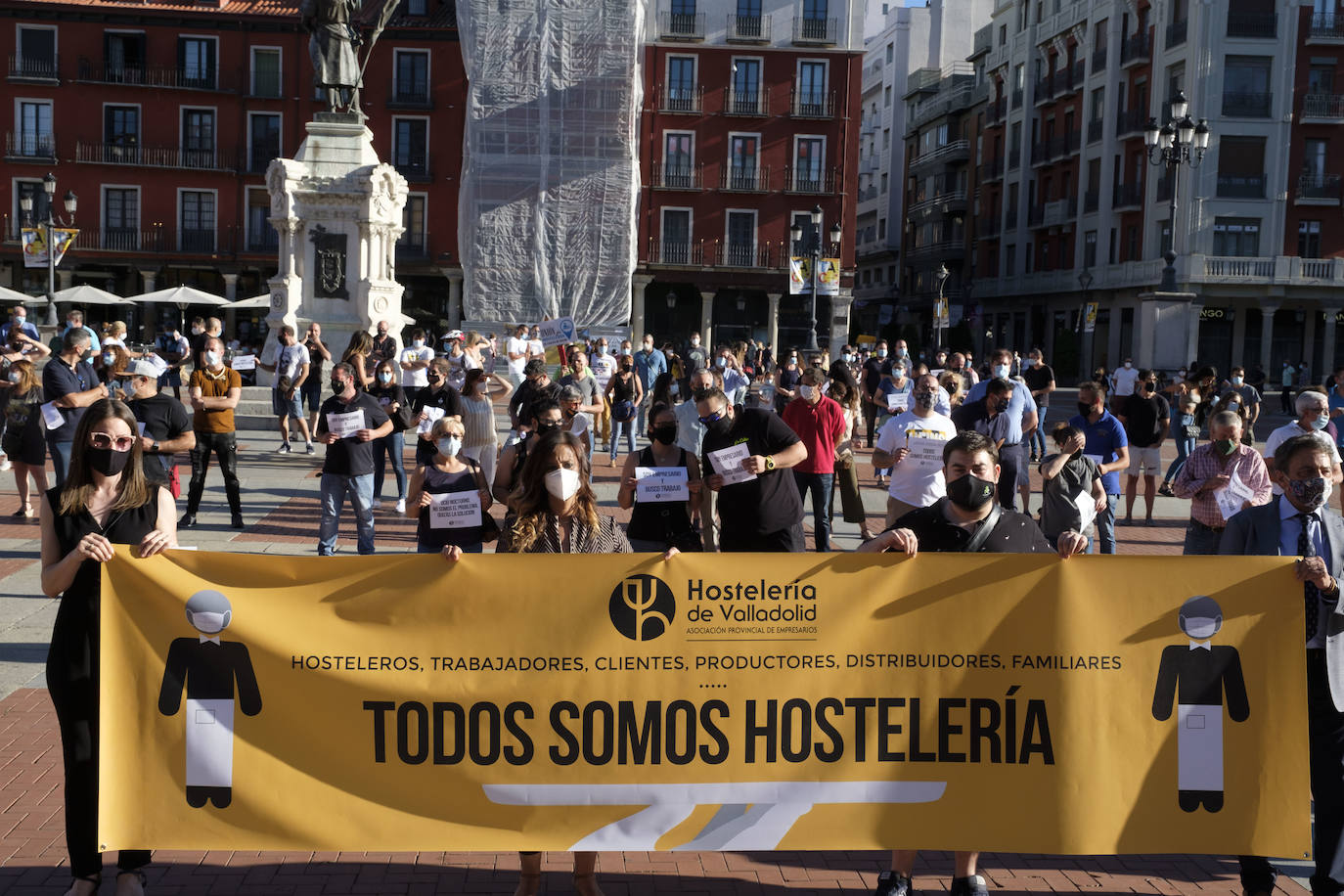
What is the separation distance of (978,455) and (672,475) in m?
2.57

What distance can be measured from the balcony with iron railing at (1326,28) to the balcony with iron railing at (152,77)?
1629 inches

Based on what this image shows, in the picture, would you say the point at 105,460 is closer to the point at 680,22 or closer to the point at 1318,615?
the point at 1318,615

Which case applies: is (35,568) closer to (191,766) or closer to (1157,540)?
(191,766)

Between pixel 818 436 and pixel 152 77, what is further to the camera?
pixel 152 77

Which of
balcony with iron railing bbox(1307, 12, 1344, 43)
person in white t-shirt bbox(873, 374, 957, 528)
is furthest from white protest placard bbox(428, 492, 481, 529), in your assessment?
balcony with iron railing bbox(1307, 12, 1344, 43)

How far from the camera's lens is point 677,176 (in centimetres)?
5128

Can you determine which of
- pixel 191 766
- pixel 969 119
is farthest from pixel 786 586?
pixel 969 119

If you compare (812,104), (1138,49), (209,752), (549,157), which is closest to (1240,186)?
(1138,49)

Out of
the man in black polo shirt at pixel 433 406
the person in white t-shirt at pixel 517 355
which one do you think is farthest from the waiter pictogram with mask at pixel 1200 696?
the person in white t-shirt at pixel 517 355

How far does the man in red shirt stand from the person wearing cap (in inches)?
203

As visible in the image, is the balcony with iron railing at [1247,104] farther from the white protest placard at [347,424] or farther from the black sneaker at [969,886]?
the black sneaker at [969,886]

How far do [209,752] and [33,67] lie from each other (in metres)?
52.8

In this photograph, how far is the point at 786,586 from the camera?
468cm

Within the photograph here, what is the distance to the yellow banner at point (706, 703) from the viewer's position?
Answer: 455 centimetres
